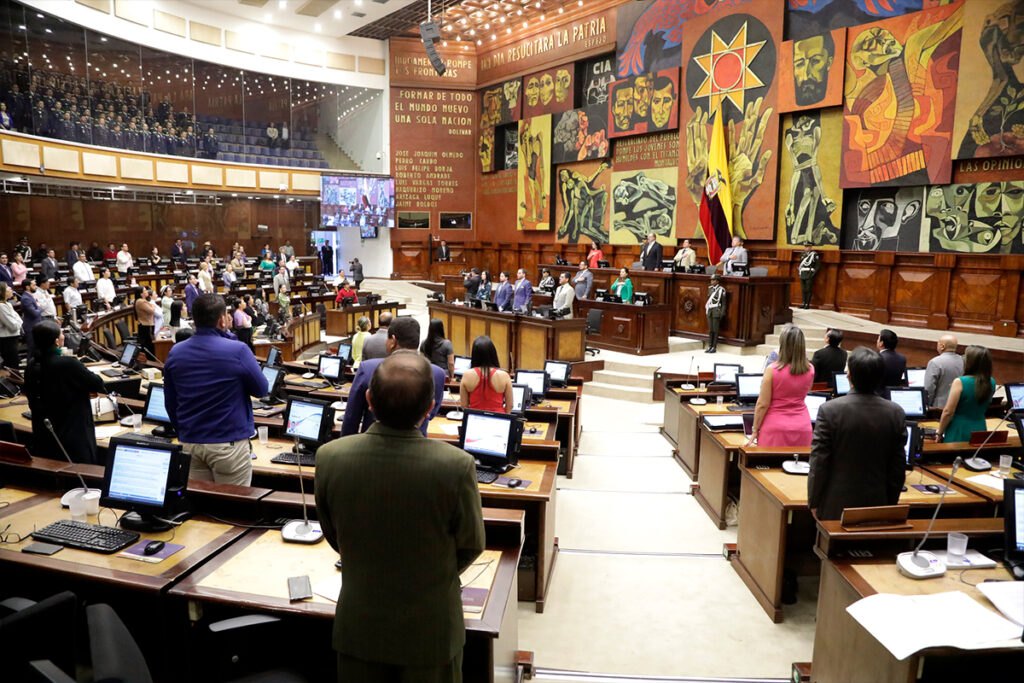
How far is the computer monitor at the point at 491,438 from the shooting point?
4016 mm

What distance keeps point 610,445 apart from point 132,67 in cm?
1767

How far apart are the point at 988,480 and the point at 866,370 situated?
1799 mm

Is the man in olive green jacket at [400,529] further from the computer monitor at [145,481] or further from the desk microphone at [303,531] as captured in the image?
the computer monitor at [145,481]

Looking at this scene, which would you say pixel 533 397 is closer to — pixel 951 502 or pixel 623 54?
pixel 951 502

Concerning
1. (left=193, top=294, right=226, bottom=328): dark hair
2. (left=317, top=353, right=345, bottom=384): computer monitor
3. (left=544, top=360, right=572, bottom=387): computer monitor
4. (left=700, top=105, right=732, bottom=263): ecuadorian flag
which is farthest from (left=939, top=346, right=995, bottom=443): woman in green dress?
(left=700, top=105, right=732, bottom=263): ecuadorian flag

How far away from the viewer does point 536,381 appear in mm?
6453

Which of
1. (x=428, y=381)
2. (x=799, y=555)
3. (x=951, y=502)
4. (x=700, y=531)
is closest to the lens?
(x=428, y=381)

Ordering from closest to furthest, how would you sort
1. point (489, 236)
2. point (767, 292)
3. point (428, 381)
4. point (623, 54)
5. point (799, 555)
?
1. point (428, 381)
2. point (799, 555)
3. point (767, 292)
4. point (623, 54)
5. point (489, 236)

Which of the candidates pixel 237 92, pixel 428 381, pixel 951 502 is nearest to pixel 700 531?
pixel 951 502

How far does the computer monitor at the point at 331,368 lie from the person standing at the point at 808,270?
29.0 ft

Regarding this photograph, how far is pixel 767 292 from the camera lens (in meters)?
11.3

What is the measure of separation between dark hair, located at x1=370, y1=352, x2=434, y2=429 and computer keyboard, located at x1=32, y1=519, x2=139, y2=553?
1.83 metres

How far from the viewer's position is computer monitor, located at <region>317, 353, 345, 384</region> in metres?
7.05

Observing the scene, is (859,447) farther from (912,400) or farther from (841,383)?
(841,383)
